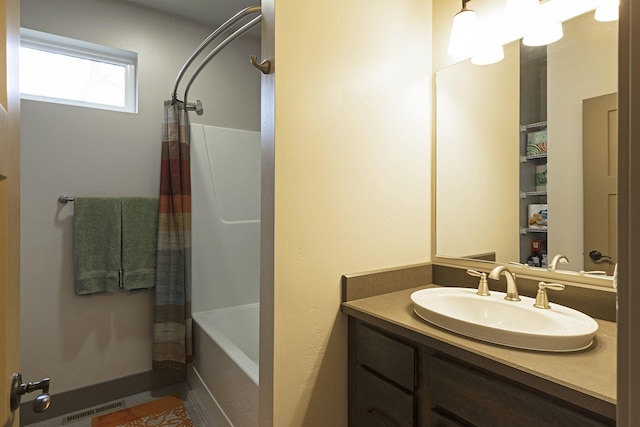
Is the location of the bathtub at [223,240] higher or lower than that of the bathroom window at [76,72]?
lower

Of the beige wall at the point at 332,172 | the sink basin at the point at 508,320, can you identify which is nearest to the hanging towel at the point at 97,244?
the beige wall at the point at 332,172

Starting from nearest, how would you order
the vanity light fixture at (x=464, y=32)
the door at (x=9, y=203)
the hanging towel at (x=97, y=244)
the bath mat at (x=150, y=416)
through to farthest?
the door at (x=9, y=203) < the vanity light fixture at (x=464, y=32) < the bath mat at (x=150, y=416) < the hanging towel at (x=97, y=244)

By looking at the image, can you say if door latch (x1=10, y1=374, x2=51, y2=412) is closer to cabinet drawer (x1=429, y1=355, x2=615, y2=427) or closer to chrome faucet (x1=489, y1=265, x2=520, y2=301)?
cabinet drawer (x1=429, y1=355, x2=615, y2=427)

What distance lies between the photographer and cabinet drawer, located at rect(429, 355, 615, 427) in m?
0.76

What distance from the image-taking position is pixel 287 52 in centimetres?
117

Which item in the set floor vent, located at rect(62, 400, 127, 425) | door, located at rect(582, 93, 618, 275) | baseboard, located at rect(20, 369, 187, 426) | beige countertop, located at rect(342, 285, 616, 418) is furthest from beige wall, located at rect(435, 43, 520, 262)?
floor vent, located at rect(62, 400, 127, 425)

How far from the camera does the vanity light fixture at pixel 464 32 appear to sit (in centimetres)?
139

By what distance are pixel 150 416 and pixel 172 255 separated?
0.96 meters

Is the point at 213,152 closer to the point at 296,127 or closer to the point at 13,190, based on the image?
the point at 296,127

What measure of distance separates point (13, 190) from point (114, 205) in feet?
5.48

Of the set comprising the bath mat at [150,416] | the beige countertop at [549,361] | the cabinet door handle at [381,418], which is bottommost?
the bath mat at [150,416]

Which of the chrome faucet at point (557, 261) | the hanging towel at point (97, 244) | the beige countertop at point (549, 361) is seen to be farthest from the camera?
the hanging towel at point (97, 244)

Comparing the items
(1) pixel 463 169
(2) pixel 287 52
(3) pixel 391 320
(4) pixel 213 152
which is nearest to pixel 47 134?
(4) pixel 213 152

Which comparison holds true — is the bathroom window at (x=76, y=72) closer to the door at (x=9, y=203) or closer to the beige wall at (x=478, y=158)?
the door at (x=9, y=203)
